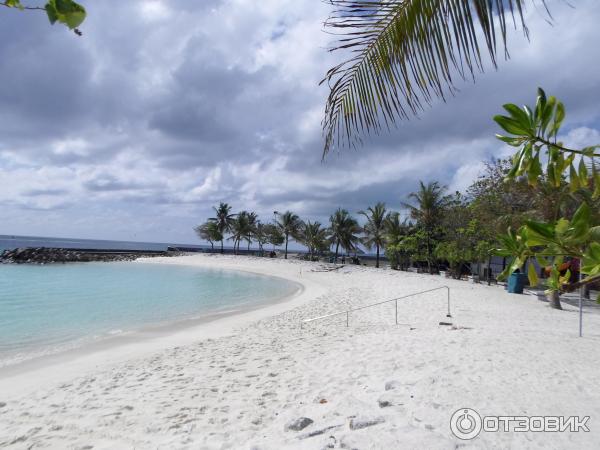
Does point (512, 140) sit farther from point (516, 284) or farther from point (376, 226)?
point (376, 226)

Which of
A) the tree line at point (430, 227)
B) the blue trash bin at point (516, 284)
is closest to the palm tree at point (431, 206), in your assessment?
the tree line at point (430, 227)

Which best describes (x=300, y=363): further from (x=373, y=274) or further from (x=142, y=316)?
(x=373, y=274)

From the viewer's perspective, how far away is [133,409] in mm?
4664

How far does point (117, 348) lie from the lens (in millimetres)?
8508

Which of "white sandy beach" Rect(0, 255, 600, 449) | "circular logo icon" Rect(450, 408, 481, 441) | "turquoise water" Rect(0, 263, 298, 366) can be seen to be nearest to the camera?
"circular logo icon" Rect(450, 408, 481, 441)

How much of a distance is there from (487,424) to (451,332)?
4403 mm

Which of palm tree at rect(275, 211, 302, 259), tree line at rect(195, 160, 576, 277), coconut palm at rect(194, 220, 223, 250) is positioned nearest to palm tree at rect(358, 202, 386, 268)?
tree line at rect(195, 160, 576, 277)

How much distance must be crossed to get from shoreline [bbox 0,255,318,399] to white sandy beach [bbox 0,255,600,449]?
7 centimetres

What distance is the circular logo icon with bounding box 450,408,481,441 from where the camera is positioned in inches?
123

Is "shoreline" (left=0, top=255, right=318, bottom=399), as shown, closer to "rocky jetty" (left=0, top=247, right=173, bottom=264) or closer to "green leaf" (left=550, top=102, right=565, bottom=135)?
"green leaf" (left=550, top=102, right=565, bottom=135)

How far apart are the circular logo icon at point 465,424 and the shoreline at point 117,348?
6.46 meters

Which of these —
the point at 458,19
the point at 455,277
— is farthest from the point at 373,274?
the point at 458,19

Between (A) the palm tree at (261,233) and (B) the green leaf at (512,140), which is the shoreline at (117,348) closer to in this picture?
(B) the green leaf at (512,140)

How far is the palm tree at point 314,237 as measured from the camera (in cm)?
4175
